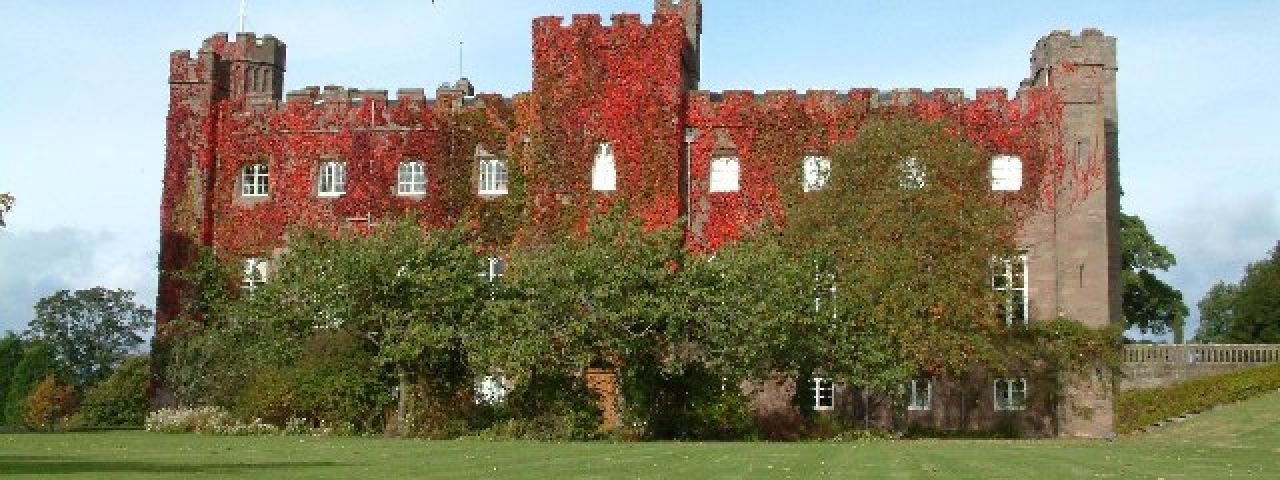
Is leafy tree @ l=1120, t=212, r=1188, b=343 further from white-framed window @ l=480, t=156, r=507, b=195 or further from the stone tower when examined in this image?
white-framed window @ l=480, t=156, r=507, b=195

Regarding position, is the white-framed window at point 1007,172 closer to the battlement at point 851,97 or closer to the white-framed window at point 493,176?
the battlement at point 851,97

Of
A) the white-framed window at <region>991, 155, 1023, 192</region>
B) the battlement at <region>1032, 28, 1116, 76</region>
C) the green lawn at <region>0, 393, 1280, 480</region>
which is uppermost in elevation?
the battlement at <region>1032, 28, 1116, 76</region>

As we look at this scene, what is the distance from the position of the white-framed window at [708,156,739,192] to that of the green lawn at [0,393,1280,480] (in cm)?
1468

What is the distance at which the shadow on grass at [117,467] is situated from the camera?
64.3 feet

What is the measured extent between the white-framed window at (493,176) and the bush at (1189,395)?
60.3 ft

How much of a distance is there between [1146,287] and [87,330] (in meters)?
49.9

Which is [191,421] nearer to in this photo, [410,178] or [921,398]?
[410,178]

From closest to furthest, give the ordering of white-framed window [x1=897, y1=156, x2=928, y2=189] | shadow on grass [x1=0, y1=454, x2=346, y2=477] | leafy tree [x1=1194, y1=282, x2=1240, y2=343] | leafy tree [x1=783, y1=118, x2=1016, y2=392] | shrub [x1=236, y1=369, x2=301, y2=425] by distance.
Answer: shadow on grass [x1=0, y1=454, x2=346, y2=477] → leafy tree [x1=783, y1=118, x2=1016, y2=392] → white-framed window [x1=897, y1=156, x2=928, y2=189] → shrub [x1=236, y1=369, x2=301, y2=425] → leafy tree [x1=1194, y1=282, x2=1240, y2=343]

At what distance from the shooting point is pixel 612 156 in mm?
44875

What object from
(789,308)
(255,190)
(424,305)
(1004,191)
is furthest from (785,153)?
(255,190)

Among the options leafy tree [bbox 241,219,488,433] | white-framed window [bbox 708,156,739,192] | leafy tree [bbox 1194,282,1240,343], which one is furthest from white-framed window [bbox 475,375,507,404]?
leafy tree [bbox 1194,282,1240,343]

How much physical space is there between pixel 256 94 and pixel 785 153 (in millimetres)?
16194

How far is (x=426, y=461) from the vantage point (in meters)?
23.5

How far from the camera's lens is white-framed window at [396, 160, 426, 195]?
155ft
